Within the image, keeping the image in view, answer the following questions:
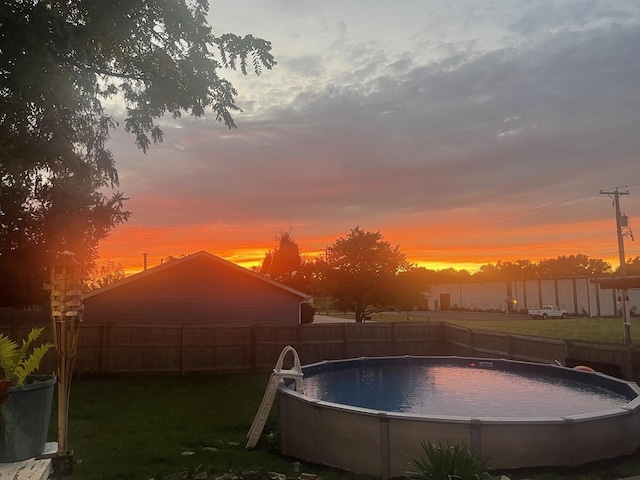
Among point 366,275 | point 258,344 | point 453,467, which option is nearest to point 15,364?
point 453,467

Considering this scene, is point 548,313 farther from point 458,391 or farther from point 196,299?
point 196,299

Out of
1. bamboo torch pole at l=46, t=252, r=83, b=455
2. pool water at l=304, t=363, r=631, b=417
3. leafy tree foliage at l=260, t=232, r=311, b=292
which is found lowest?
pool water at l=304, t=363, r=631, b=417

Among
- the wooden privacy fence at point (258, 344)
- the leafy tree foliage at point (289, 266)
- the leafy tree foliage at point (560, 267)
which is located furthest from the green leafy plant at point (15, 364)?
the leafy tree foliage at point (560, 267)

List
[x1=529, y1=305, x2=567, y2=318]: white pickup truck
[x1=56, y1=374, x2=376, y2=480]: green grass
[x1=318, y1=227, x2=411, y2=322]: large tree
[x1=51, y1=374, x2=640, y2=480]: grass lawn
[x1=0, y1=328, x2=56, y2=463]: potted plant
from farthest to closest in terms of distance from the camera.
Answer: [x1=529, y1=305, x2=567, y2=318]: white pickup truck
[x1=318, y1=227, x2=411, y2=322]: large tree
[x1=56, y1=374, x2=376, y2=480]: green grass
[x1=51, y1=374, x2=640, y2=480]: grass lawn
[x1=0, y1=328, x2=56, y2=463]: potted plant

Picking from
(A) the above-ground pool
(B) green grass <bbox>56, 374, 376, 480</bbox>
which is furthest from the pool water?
(B) green grass <bbox>56, 374, 376, 480</bbox>

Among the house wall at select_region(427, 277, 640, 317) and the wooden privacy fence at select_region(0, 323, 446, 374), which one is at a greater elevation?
the house wall at select_region(427, 277, 640, 317)

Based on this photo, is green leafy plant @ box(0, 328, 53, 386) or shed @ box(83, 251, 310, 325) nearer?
green leafy plant @ box(0, 328, 53, 386)

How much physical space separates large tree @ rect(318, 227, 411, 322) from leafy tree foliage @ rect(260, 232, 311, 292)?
8.10 m

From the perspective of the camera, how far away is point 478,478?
556 cm

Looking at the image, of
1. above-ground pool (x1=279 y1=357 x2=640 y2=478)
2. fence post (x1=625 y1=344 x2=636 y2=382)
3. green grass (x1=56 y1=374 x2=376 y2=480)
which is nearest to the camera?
above-ground pool (x1=279 y1=357 x2=640 y2=478)

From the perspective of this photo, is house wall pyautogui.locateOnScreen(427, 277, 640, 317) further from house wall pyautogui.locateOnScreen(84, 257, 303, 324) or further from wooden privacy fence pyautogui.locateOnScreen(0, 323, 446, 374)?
house wall pyautogui.locateOnScreen(84, 257, 303, 324)

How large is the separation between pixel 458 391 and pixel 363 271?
1977cm

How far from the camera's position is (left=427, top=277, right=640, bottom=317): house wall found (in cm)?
5347

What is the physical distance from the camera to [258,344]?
19.5 m
